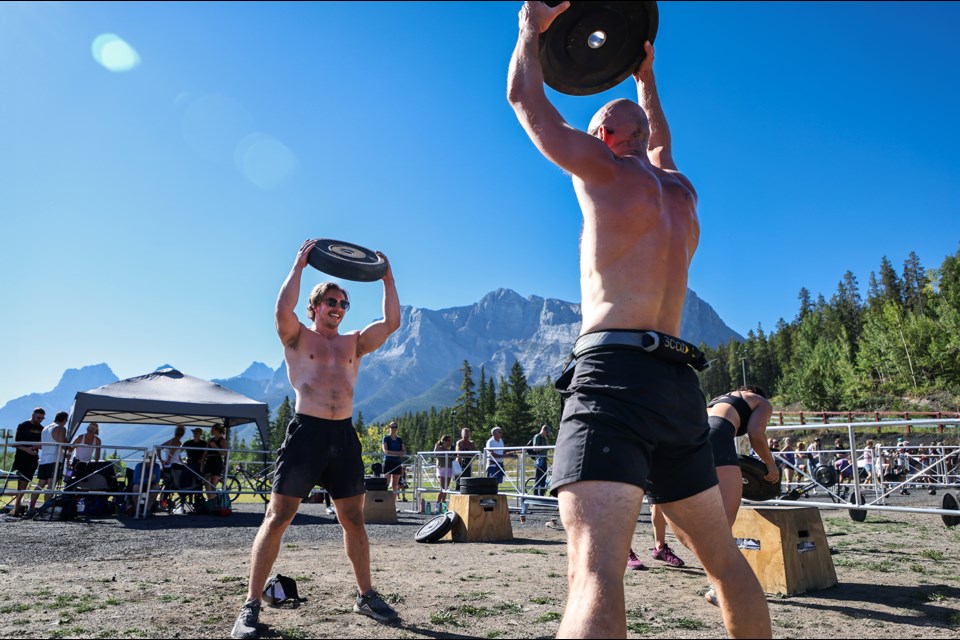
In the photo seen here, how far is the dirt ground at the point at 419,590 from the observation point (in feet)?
11.3

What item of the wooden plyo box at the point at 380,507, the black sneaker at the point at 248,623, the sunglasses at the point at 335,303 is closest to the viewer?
the black sneaker at the point at 248,623

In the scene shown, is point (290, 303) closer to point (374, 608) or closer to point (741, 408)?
point (374, 608)

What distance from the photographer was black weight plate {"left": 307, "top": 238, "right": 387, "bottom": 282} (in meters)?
4.14

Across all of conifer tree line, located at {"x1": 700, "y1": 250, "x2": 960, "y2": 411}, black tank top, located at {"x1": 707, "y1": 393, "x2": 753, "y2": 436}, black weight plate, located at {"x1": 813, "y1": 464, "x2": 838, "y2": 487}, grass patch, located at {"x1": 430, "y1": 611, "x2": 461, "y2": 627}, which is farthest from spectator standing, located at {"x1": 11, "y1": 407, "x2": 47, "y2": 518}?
conifer tree line, located at {"x1": 700, "y1": 250, "x2": 960, "y2": 411}

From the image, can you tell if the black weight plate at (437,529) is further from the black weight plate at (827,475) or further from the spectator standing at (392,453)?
the black weight plate at (827,475)

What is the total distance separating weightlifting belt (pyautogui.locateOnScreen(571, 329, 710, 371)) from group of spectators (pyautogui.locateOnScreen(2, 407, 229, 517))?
11.2 metres

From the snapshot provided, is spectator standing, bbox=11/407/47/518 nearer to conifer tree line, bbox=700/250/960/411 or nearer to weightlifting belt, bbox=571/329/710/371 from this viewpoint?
weightlifting belt, bbox=571/329/710/371

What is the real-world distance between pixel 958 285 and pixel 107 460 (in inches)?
3415

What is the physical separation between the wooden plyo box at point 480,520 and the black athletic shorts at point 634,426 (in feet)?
21.6

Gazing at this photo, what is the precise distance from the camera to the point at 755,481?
5.20 m

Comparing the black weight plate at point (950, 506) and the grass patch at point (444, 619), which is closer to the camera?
the grass patch at point (444, 619)

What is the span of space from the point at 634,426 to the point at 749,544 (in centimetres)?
351

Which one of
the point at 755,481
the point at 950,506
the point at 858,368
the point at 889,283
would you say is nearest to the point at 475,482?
the point at 755,481

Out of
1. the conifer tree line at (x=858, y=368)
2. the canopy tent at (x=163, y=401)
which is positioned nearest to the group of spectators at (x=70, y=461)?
the canopy tent at (x=163, y=401)
